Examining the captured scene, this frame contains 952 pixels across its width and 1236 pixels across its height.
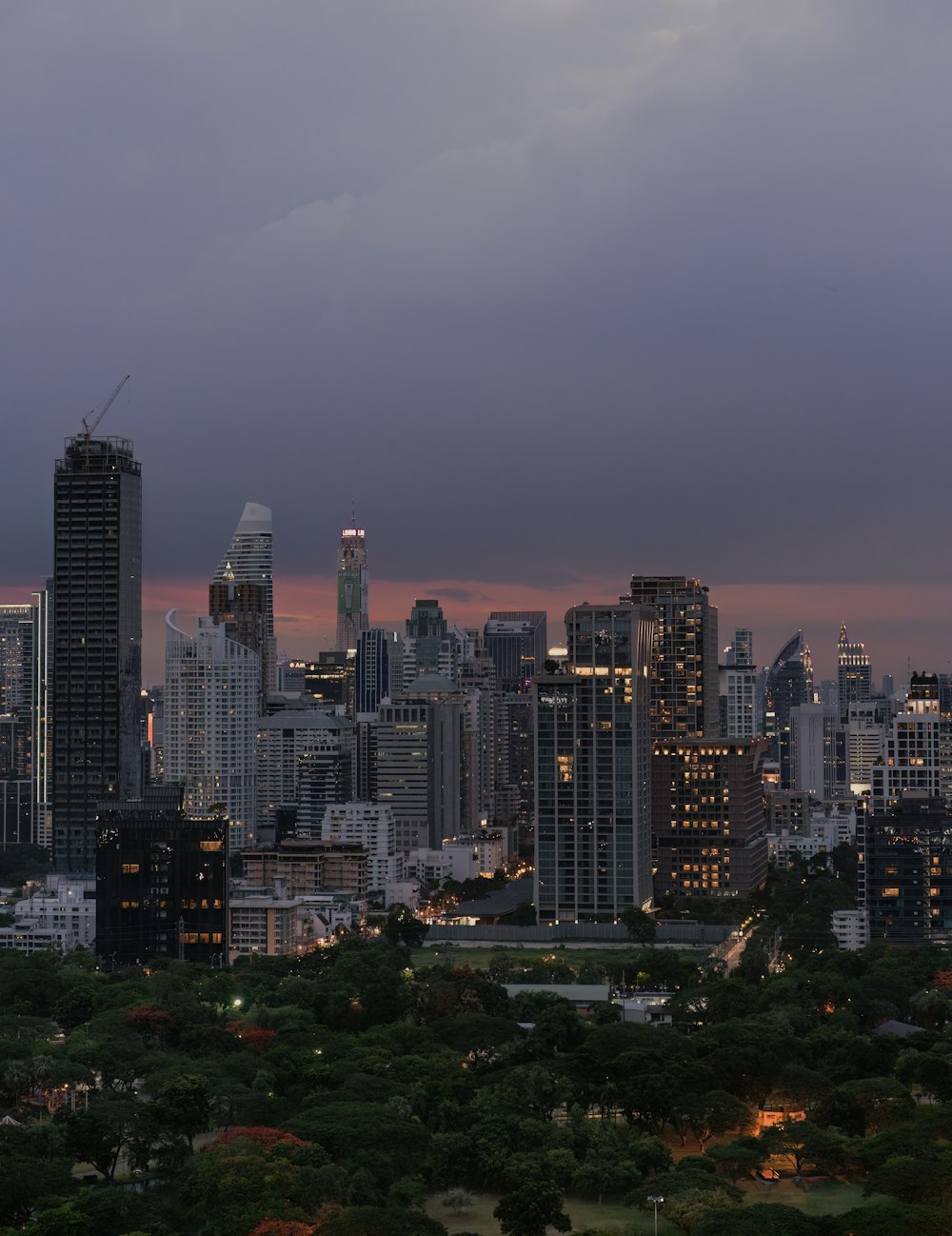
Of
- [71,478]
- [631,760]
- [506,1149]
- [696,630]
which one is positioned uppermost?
[71,478]

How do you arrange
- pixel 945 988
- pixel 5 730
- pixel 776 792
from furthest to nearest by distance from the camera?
pixel 5 730 < pixel 776 792 < pixel 945 988

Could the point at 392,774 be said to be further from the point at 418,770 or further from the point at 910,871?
the point at 910,871

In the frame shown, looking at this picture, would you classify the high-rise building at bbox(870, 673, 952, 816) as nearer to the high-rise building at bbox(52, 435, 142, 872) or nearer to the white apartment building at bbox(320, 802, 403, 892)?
the white apartment building at bbox(320, 802, 403, 892)

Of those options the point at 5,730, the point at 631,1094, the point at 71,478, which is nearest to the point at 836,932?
the point at 631,1094

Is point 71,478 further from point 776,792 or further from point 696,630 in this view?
point 776,792

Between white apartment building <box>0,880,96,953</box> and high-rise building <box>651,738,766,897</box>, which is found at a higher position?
high-rise building <box>651,738,766,897</box>

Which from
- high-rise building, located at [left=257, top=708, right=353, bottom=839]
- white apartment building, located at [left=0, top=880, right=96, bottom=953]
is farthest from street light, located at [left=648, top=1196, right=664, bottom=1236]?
high-rise building, located at [left=257, top=708, right=353, bottom=839]
